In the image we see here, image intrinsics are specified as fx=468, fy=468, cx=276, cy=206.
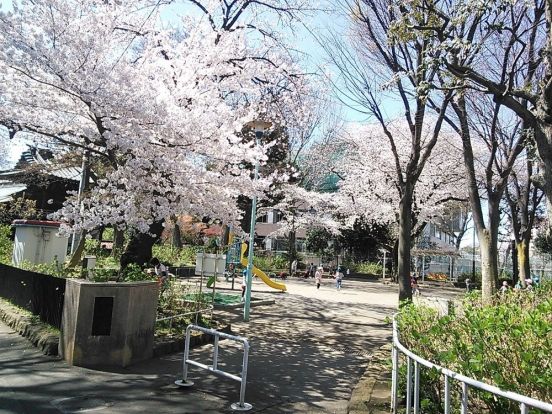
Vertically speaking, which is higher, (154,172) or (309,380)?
(154,172)

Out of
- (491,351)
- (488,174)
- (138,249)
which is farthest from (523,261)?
(491,351)

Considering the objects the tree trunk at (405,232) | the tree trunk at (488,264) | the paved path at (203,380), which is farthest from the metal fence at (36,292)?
the tree trunk at (488,264)

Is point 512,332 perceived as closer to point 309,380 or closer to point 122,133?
point 309,380

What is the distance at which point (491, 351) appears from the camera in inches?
161

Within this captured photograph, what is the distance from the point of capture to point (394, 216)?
31.8 meters

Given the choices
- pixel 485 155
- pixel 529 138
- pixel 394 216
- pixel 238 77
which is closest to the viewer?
pixel 529 138

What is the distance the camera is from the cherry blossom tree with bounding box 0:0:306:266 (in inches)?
317

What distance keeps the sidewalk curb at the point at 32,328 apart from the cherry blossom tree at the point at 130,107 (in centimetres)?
192

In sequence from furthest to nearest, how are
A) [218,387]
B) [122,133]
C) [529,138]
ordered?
1. [529,138]
2. [122,133]
3. [218,387]

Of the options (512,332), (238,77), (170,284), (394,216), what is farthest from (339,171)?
(512,332)

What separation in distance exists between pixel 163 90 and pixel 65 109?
6.43ft

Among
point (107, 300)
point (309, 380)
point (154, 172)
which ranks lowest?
point (309, 380)

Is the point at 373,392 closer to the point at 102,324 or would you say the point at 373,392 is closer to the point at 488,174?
the point at 102,324

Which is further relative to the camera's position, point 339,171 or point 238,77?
point 339,171
